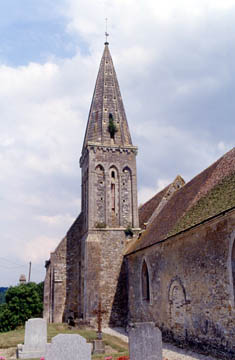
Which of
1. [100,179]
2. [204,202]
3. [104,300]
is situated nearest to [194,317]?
[204,202]

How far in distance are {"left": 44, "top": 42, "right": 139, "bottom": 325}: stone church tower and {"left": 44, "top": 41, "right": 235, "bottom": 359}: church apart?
67mm

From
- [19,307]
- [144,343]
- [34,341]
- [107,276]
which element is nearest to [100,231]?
[107,276]

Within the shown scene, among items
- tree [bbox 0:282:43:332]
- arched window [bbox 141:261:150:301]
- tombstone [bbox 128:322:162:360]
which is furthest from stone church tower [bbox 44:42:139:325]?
tombstone [bbox 128:322:162:360]

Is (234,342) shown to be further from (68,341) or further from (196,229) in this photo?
(68,341)

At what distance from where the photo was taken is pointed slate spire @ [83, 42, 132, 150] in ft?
89.2

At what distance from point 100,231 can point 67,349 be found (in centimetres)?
1657

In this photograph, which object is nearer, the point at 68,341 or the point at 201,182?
the point at 68,341

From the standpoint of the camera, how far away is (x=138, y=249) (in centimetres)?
2034

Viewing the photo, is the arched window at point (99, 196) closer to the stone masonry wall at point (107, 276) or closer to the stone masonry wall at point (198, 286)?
the stone masonry wall at point (107, 276)

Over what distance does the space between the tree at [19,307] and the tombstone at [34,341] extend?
1720 cm

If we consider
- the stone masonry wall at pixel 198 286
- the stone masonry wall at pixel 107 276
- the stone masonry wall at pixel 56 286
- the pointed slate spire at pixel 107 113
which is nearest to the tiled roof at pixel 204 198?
the stone masonry wall at pixel 198 286

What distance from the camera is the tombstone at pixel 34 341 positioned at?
13.1 meters

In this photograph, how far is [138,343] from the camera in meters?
8.59

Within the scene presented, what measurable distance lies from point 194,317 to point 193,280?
1.38 m
